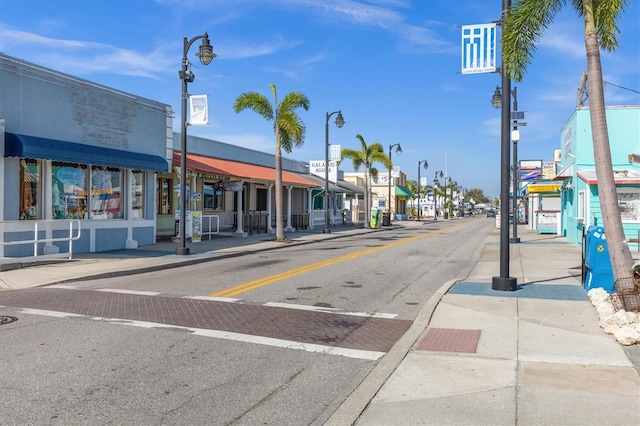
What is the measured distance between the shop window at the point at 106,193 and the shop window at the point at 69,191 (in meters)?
0.43

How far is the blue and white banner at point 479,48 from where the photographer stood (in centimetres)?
1076

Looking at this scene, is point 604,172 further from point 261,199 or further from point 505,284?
point 261,199

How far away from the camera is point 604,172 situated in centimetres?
834

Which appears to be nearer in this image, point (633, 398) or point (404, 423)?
point (404, 423)

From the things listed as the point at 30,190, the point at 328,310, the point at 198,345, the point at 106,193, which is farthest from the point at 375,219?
the point at 198,345

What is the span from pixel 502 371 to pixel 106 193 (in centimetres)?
1623

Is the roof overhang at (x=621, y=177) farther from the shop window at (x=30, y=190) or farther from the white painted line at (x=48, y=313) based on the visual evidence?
the shop window at (x=30, y=190)

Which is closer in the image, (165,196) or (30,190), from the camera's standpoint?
(30,190)

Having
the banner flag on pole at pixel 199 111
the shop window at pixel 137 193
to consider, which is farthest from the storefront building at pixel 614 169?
the shop window at pixel 137 193

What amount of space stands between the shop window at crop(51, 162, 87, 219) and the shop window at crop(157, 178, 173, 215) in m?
6.57

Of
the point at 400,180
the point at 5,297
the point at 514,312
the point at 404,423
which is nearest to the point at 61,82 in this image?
the point at 5,297

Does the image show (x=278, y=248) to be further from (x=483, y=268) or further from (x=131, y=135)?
(x=483, y=268)

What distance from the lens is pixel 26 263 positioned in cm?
1438

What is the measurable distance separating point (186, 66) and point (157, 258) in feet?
21.7
